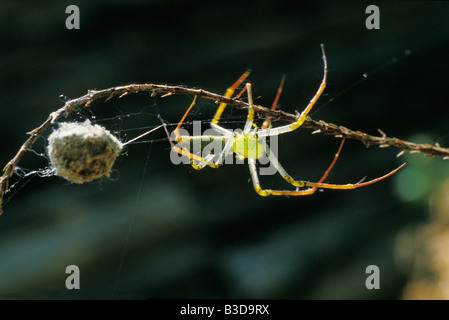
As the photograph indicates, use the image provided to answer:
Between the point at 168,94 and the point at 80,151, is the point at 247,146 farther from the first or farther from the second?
the point at 80,151

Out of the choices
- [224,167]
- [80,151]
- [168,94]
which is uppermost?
[224,167]

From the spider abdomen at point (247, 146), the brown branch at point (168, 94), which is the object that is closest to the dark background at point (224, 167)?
the spider abdomen at point (247, 146)

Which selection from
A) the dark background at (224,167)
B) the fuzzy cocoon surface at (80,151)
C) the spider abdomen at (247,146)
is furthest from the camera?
the dark background at (224,167)

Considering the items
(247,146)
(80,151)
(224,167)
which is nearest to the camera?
(80,151)

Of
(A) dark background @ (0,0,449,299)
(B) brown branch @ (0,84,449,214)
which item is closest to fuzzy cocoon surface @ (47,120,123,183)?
(B) brown branch @ (0,84,449,214)

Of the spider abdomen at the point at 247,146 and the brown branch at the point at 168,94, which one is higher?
the spider abdomen at the point at 247,146

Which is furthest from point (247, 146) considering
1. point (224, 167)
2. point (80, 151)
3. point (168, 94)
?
point (224, 167)

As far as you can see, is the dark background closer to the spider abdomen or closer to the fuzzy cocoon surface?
the spider abdomen

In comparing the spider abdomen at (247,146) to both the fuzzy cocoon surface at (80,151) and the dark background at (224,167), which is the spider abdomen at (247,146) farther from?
the dark background at (224,167)
